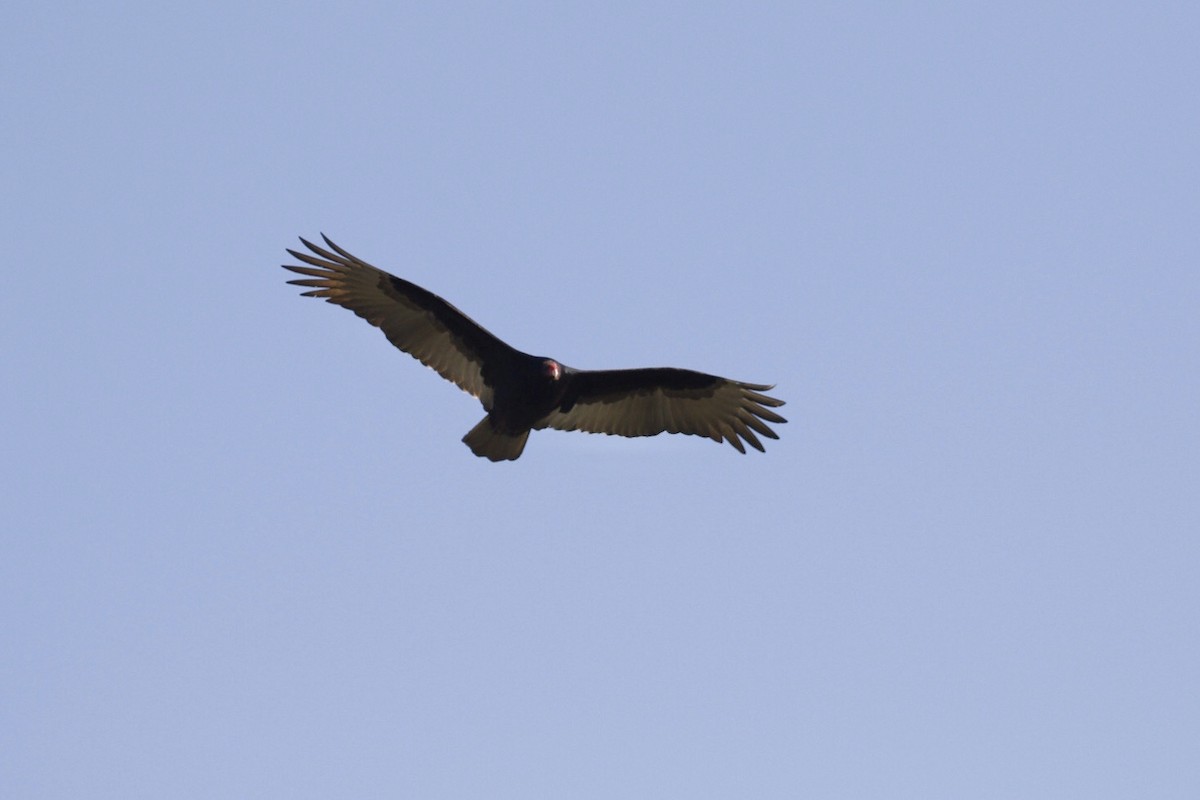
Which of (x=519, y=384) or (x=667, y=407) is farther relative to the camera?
(x=667, y=407)

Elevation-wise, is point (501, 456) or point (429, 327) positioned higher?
point (429, 327)

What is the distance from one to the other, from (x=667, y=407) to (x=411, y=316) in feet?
8.25

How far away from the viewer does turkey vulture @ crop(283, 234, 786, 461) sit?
17.4 meters

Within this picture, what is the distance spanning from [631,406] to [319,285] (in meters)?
3.05

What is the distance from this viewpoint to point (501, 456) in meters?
17.4

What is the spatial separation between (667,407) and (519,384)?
5.41 feet

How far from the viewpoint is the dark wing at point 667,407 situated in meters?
18.0

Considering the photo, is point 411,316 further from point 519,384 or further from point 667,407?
point 667,407

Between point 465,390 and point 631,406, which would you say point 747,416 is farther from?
point 465,390

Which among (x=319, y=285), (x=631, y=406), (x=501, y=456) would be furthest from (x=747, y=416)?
(x=319, y=285)

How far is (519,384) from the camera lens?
17328 millimetres

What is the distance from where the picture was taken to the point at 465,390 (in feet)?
58.0

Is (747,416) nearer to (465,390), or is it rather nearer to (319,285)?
(465,390)

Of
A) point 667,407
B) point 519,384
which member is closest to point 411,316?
point 519,384
